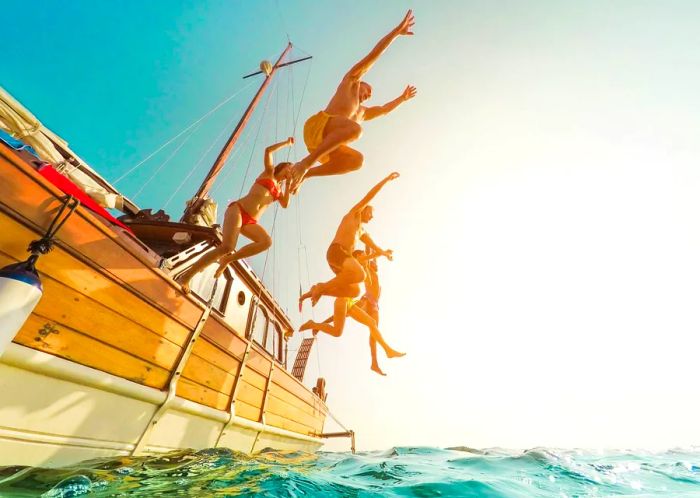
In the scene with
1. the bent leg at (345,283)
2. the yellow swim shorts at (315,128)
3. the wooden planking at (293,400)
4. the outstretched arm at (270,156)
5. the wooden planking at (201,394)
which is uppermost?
the outstretched arm at (270,156)

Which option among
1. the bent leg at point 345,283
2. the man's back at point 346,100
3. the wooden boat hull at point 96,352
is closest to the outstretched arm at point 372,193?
the bent leg at point 345,283

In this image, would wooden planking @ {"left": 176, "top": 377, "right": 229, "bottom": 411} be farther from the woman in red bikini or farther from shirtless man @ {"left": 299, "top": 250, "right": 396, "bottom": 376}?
shirtless man @ {"left": 299, "top": 250, "right": 396, "bottom": 376}

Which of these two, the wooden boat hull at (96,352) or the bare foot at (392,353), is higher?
the bare foot at (392,353)

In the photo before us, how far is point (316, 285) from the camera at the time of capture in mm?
5125

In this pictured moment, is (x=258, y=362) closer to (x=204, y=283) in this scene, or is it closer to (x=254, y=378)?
(x=254, y=378)

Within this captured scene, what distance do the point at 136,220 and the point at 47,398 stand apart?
12.7 feet

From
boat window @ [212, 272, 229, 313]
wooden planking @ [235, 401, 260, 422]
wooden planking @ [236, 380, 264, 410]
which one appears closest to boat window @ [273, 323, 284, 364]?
boat window @ [212, 272, 229, 313]

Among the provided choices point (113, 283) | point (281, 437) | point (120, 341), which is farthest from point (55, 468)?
point (281, 437)

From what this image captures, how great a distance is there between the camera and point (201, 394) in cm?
361

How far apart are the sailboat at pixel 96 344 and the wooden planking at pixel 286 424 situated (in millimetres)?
679

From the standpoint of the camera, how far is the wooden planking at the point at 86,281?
1.94m

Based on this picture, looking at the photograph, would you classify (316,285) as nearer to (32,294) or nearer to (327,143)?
(327,143)

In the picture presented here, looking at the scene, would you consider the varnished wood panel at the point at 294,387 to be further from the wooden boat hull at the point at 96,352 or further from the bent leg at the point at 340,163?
the bent leg at the point at 340,163

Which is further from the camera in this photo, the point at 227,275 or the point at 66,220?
the point at 227,275
